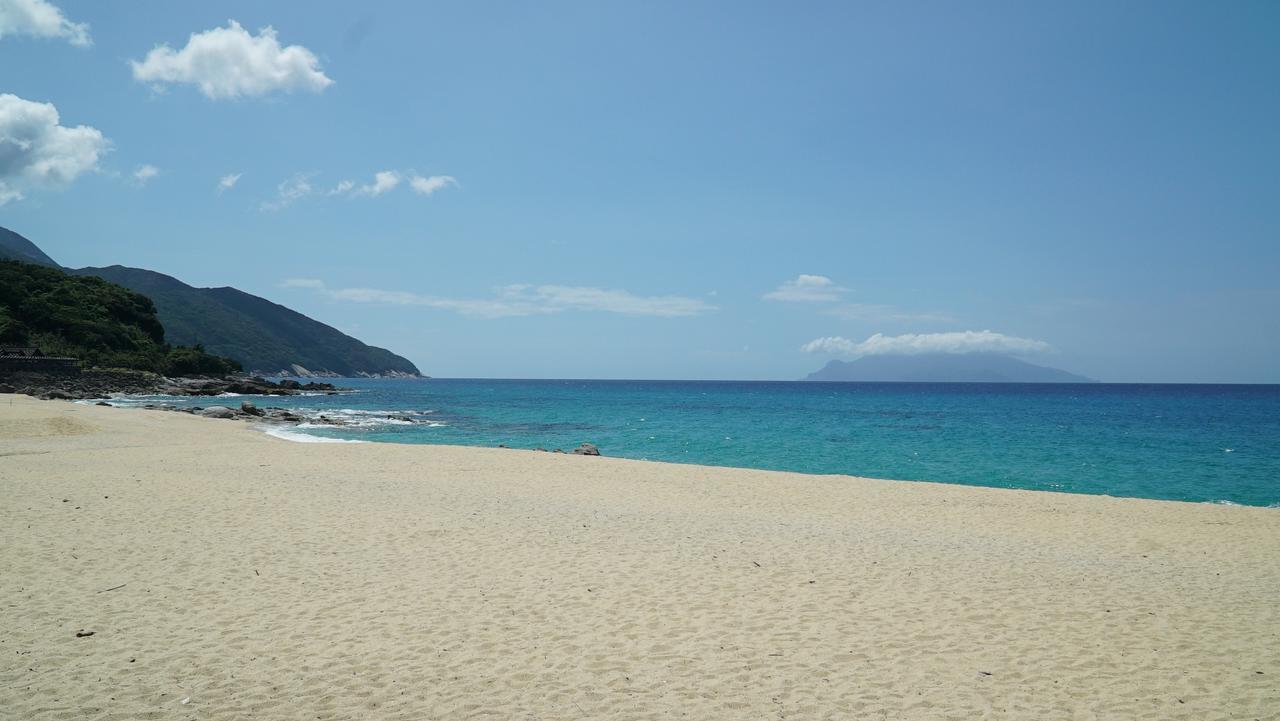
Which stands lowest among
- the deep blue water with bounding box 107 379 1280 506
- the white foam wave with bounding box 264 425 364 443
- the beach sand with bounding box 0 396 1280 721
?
the deep blue water with bounding box 107 379 1280 506

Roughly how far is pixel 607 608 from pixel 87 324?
350 feet

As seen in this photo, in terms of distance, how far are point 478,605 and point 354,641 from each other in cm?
159

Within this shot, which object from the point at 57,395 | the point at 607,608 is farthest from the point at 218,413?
the point at 607,608

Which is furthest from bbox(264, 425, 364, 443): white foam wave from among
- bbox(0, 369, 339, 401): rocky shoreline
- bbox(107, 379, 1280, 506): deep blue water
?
bbox(0, 369, 339, 401): rocky shoreline

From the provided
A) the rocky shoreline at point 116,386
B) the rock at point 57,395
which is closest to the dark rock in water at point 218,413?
the rocky shoreline at point 116,386

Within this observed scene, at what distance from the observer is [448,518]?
13484 mm

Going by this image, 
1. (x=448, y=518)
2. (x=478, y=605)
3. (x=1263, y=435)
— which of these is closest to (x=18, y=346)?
(x=448, y=518)

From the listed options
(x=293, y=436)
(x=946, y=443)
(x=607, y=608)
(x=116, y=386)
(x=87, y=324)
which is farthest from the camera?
(x=87, y=324)

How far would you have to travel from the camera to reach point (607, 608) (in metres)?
8.16

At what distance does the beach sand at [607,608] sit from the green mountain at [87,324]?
8286cm

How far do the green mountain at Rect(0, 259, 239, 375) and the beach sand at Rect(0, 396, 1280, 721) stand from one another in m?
82.9

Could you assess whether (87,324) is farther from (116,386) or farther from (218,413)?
(218,413)

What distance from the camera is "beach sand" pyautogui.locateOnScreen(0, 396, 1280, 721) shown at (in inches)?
232

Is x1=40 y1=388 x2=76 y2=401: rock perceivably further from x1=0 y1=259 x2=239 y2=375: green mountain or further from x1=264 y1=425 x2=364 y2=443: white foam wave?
x1=264 y1=425 x2=364 y2=443: white foam wave
